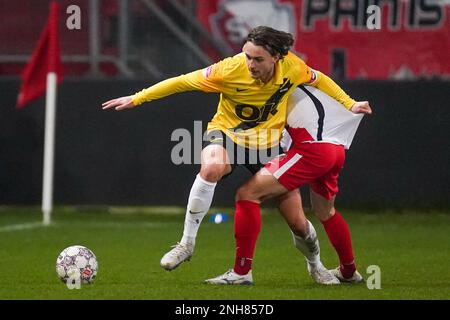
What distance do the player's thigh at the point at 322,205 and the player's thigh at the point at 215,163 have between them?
734 mm

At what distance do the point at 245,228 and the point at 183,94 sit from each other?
685 centimetres

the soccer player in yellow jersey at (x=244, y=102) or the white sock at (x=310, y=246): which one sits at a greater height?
the soccer player in yellow jersey at (x=244, y=102)

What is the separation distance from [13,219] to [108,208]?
1.56m

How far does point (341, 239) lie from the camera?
856cm

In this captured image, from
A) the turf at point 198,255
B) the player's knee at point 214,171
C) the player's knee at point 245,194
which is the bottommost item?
the turf at point 198,255

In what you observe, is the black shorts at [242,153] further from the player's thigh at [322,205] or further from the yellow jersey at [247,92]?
the player's thigh at [322,205]

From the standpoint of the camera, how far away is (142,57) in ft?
49.6

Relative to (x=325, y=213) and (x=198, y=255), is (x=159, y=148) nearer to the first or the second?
(x=198, y=255)

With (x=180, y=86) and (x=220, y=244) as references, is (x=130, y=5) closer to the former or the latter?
(x=220, y=244)

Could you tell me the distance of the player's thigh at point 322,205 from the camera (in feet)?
28.0

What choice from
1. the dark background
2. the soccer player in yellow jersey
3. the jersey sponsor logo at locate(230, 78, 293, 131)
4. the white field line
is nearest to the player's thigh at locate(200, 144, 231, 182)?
the soccer player in yellow jersey

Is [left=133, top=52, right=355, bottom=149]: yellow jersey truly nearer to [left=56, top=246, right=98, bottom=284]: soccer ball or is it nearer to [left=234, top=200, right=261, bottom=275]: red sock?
[left=234, top=200, right=261, bottom=275]: red sock

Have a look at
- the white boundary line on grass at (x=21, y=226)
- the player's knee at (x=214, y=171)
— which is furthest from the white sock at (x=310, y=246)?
the white boundary line on grass at (x=21, y=226)

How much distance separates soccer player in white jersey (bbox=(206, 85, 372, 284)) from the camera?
27.0 ft
